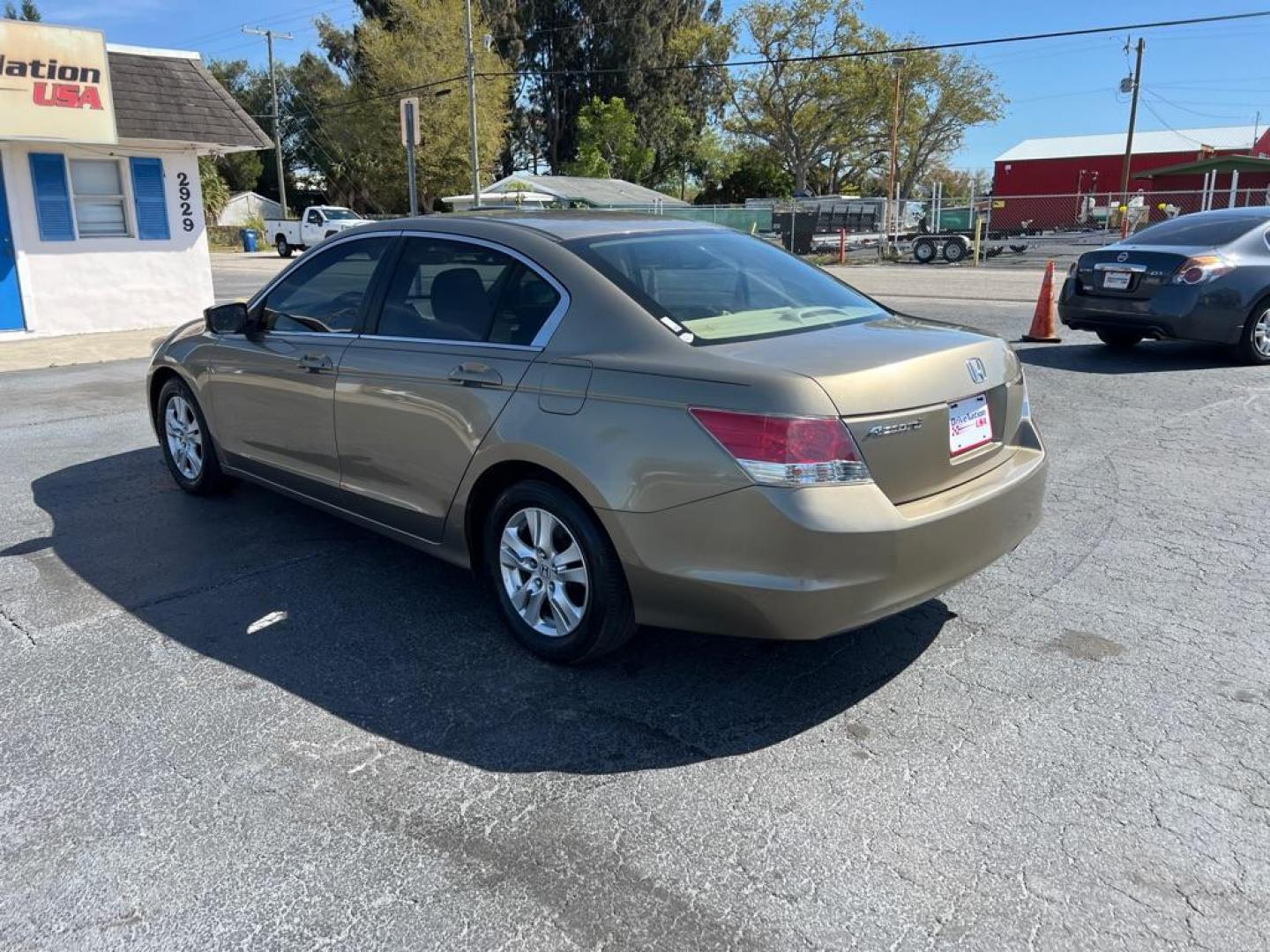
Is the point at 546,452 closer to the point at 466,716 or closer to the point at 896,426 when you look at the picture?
the point at 466,716

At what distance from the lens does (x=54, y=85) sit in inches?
498

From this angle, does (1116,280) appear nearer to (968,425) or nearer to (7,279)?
(968,425)

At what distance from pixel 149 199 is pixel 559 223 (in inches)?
506

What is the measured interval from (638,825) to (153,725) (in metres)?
1.73

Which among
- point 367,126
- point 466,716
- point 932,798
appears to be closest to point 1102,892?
point 932,798

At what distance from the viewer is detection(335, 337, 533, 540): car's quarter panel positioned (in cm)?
370

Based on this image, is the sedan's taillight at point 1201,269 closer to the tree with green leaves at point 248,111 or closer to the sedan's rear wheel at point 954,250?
the sedan's rear wheel at point 954,250

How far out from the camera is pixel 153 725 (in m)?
3.32

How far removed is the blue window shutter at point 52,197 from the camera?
13.3m

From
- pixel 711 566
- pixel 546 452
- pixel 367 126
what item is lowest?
pixel 711 566

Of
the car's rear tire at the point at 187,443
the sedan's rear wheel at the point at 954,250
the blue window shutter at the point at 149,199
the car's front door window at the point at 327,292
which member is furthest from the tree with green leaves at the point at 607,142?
the car's front door window at the point at 327,292

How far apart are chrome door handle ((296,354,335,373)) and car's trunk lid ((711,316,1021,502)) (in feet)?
6.70

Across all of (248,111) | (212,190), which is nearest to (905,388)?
(212,190)

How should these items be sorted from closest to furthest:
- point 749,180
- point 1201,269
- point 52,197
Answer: point 1201,269 < point 52,197 < point 749,180
